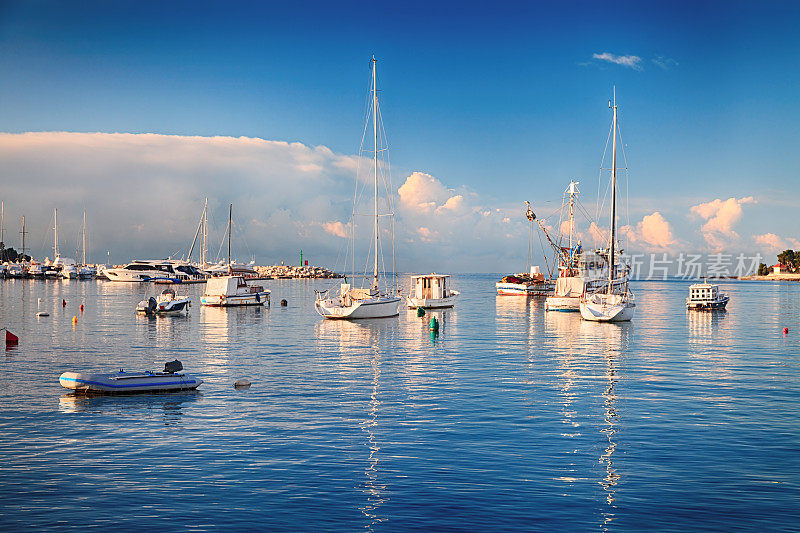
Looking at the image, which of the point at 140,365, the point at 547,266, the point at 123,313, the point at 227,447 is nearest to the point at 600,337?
the point at 140,365

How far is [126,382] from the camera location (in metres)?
33.2

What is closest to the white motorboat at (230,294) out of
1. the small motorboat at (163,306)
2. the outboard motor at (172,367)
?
the small motorboat at (163,306)

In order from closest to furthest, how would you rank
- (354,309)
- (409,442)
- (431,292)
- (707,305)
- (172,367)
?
(409,442) < (172,367) < (354,309) < (431,292) < (707,305)

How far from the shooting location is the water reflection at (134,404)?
29328 mm

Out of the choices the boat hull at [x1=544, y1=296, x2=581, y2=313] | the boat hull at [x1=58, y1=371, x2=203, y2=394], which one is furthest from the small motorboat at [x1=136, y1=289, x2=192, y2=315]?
the boat hull at [x1=58, y1=371, x2=203, y2=394]

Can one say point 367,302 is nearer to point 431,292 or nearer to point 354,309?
point 354,309

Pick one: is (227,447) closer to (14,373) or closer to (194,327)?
(14,373)

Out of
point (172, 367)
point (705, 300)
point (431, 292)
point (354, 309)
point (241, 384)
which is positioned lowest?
point (241, 384)

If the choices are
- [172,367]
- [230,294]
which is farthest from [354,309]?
[172,367]

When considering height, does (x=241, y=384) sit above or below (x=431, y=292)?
below

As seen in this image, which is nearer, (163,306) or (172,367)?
(172,367)

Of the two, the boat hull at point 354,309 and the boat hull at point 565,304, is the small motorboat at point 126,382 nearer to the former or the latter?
the boat hull at point 354,309

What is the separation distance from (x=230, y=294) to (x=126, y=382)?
7472 cm

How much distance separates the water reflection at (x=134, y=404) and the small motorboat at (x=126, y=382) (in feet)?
1.01
